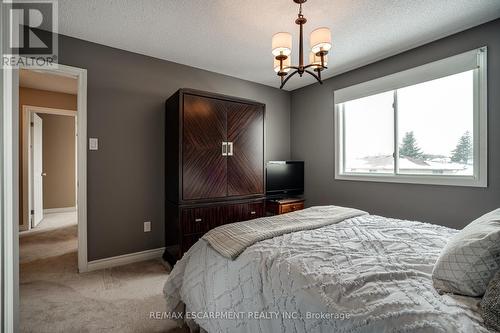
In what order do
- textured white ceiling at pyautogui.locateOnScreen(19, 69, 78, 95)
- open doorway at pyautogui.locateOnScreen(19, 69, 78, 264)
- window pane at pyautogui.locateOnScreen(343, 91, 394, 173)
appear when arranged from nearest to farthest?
window pane at pyautogui.locateOnScreen(343, 91, 394, 173) → open doorway at pyautogui.locateOnScreen(19, 69, 78, 264) → textured white ceiling at pyautogui.locateOnScreen(19, 69, 78, 95)

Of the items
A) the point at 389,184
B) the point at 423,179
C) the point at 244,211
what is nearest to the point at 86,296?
the point at 244,211

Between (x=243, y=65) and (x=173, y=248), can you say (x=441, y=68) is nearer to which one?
(x=243, y=65)

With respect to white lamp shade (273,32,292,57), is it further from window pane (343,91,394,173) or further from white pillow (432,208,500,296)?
window pane (343,91,394,173)

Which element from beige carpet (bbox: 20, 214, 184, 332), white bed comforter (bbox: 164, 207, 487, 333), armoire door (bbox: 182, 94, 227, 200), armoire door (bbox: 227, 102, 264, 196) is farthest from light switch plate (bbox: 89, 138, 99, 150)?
white bed comforter (bbox: 164, 207, 487, 333)

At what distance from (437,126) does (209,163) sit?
2628 millimetres

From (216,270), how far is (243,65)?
279cm

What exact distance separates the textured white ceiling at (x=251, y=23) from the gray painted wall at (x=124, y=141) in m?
0.21

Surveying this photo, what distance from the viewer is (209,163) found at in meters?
2.80

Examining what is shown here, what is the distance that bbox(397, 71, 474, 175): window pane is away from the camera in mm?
2441

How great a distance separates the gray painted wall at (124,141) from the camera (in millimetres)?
2650

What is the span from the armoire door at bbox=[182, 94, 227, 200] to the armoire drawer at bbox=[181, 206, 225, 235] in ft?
0.48

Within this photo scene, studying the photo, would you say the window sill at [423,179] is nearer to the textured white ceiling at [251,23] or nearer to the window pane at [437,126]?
the window pane at [437,126]

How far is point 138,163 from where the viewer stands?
292cm

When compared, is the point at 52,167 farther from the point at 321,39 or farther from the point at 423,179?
the point at 423,179
